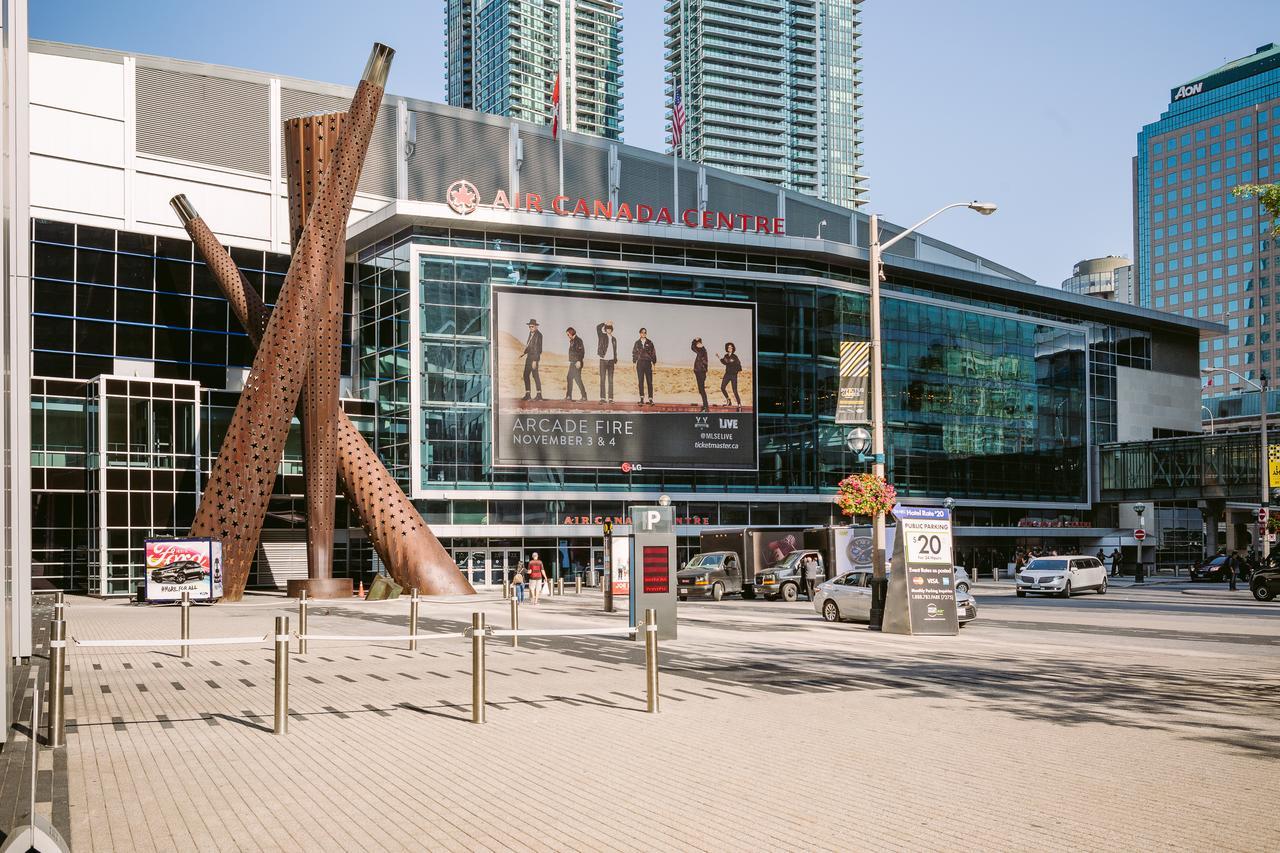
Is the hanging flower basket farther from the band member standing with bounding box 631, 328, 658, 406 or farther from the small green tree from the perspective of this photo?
the band member standing with bounding box 631, 328, 658, 406

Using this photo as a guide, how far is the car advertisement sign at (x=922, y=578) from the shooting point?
79.4ft

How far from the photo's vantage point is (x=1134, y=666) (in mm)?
18250

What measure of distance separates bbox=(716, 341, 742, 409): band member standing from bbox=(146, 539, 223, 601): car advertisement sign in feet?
110

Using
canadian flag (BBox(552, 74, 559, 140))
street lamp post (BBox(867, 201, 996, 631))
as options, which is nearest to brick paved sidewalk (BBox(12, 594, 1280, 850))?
street lamp post (BBox(867, 201, 996, 631))

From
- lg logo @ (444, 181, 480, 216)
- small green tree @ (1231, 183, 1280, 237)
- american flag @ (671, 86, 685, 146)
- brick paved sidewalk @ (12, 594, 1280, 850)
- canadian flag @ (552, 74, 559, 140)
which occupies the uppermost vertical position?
canadian flag @ (552, 74, 559, 140)

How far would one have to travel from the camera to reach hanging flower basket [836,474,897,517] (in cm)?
2835

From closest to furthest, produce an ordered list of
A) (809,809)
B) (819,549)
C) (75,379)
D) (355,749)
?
(809,809) → (355,749) → (819,549) → (75,379)

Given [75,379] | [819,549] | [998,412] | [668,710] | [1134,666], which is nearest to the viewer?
[668,710]

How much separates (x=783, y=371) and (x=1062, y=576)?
27194 millimetres

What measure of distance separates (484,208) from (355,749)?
55352mm

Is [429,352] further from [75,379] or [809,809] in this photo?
[809,809]

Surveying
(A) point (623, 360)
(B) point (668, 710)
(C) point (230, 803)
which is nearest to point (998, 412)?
(A) point (623, 360)

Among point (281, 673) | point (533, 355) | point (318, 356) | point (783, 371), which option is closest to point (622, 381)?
point (533, 355)

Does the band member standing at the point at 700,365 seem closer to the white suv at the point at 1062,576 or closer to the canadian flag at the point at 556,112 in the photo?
the canadian flag at the point at 556,112
